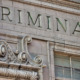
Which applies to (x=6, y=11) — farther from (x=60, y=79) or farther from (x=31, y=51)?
(x=60, y=79)

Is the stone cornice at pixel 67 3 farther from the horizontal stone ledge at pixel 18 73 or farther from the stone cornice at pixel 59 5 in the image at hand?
the horizontal stone ledge at pixel 18 73

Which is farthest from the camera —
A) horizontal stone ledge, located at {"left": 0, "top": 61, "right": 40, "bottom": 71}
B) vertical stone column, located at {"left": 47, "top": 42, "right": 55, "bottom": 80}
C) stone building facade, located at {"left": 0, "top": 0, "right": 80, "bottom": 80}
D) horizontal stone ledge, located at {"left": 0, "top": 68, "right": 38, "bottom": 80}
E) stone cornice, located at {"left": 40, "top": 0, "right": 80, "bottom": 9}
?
stone cornice, located at {"left": 40, "top": 0, "right": 80, "bottom": 9}

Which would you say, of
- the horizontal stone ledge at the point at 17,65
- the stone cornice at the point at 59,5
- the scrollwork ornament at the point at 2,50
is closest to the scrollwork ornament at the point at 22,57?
the horizontal stone ledge at the point at 17,65

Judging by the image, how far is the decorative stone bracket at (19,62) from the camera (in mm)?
21492

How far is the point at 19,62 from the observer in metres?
21.9

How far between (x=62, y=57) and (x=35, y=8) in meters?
2.61

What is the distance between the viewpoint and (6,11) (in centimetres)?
2247

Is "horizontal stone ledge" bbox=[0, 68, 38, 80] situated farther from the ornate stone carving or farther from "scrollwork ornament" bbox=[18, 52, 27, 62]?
"scrollwork ornament" bbox=[18, 52, 27, 62]

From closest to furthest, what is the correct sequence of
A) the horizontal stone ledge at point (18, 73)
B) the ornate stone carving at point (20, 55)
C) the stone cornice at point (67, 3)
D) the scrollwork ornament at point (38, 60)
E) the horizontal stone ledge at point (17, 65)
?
the horizontal stone ledge at point (18, 73) → the horizontal stone ledge at point (17, 65) → the ornate stone carving at point (20, 55) → the scrollwork ornament at point (38, 60) → the stone cornice at point (67, 3)

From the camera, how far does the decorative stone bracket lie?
2149 centimetres

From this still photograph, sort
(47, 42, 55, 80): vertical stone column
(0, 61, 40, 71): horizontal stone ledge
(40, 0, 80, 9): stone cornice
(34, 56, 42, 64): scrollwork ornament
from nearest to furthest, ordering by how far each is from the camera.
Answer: (0, 61, 40, 71): horizontal stone ledge < (34, 56, 42, 64): scrollwork ornament < (47, 42, 55, 80): vertical stone column < (40, 0, 80, 9): stone cornice

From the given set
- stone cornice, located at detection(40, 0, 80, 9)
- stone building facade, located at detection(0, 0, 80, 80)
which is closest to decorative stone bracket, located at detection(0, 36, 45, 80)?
stone building facade, located at detection(0, 0, 80, 80)

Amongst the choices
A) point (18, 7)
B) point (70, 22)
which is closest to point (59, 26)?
point (70, 22)

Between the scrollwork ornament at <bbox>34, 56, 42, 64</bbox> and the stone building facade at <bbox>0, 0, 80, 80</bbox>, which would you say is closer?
the stone building facade at <bbox>0, 0, 80, 80</bbox>
